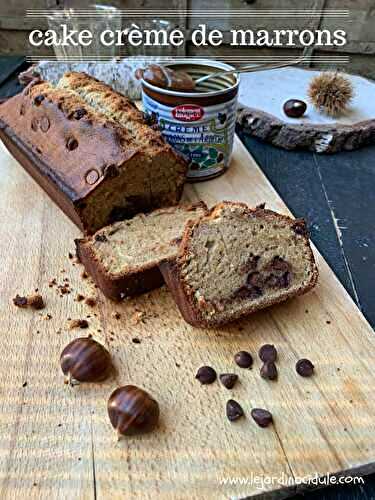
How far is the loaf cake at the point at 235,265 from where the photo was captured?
1428 millimetres

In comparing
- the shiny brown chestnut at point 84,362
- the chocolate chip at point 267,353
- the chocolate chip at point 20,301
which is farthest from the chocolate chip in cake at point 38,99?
the chocolate chip at point 267,353

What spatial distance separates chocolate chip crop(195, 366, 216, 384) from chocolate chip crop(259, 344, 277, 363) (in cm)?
15

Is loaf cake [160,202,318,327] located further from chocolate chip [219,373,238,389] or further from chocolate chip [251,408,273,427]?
chocolate chip [251,408,273,427]

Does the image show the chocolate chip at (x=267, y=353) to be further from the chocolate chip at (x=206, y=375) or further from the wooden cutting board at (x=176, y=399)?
the chocolate chip at (x=206, y=375)

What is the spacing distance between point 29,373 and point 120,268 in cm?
41

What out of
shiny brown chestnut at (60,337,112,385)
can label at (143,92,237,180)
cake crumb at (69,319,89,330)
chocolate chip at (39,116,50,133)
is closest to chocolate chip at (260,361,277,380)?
shiny brown chestnut at (60,337,112,385)

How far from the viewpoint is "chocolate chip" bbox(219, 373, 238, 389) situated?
51.0 inches

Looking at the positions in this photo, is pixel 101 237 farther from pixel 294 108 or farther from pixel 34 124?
pixel 294 108

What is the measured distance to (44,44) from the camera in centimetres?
432

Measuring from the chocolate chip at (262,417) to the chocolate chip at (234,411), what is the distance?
0.11ft

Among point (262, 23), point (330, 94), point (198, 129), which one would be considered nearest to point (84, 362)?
point (198, 129)

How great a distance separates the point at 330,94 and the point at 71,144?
1.45m

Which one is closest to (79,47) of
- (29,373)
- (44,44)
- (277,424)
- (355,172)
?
(44,44)

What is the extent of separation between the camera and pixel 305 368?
4.38 ft
